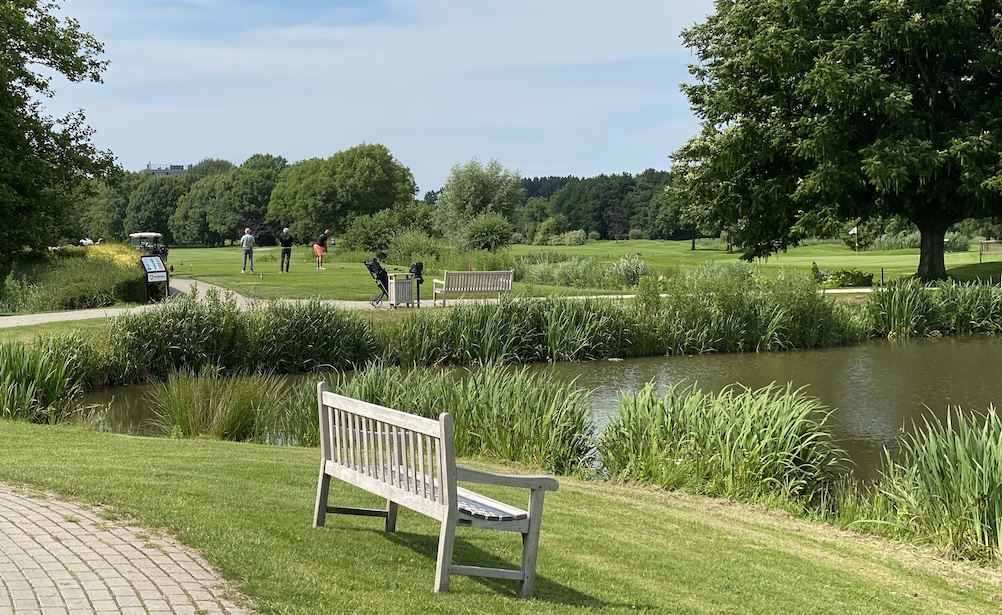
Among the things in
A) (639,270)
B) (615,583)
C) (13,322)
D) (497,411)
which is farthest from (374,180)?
(615,583)

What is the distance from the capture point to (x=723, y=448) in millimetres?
10367

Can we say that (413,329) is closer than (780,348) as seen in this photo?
Yes

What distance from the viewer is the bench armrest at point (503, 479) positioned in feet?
17.7

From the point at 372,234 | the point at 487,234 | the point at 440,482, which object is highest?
the point at 487,234

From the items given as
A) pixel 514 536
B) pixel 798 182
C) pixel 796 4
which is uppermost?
pixel 796 4

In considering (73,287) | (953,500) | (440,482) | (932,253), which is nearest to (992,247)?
(932,253)

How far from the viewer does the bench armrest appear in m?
5.41

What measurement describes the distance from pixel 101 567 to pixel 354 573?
1.28m

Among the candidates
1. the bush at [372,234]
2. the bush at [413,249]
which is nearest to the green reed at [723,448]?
the bush at [413,249]

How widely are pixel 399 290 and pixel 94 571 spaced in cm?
1994

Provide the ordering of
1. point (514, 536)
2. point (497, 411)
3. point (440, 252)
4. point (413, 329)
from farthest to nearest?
point (440, 252)
point (413, 329)
point (497, 411)
point (514, 536)

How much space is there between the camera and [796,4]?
32.8m

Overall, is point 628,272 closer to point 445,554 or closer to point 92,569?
point 445,554

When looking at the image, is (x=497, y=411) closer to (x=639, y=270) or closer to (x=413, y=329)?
(x=413, y=329)
